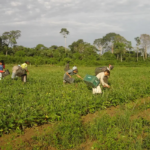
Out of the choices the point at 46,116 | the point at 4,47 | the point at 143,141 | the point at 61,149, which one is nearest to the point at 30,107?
the point at 46,116

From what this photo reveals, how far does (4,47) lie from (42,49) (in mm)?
9878

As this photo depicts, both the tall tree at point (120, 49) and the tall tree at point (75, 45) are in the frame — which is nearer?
the tall tree at point (120, 49)

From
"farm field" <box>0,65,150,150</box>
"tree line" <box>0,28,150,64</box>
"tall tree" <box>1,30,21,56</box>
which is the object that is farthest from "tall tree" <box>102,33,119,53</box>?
"farm field" <box>0,65,150,150</box>

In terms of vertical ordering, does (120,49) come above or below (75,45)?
below

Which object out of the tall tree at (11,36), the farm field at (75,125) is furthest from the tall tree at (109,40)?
the farm field at (75,125)

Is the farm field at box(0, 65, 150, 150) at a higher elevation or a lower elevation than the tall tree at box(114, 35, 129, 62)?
lower

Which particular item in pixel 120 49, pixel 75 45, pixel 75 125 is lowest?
pixel 75 125

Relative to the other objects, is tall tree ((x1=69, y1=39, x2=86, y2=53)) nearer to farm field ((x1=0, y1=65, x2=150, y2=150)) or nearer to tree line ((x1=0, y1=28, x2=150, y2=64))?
tree line ((x1=0, y1=28, x2=150, y2=64))

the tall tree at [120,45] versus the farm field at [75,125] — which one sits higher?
the tall tree at [120,45]

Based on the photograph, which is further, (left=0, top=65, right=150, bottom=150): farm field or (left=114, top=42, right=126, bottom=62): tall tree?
(left=114, top=42, right=126, bottom=62): tall tree

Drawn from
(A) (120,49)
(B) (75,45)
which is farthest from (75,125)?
(B) (75,45)

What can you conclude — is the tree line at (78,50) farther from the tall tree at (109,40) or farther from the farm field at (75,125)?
the farm field at (75,125)

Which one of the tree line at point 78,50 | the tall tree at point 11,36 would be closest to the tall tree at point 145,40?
the tree line at point 78,50

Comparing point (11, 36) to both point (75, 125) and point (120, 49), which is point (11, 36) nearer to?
point (120, 49)
